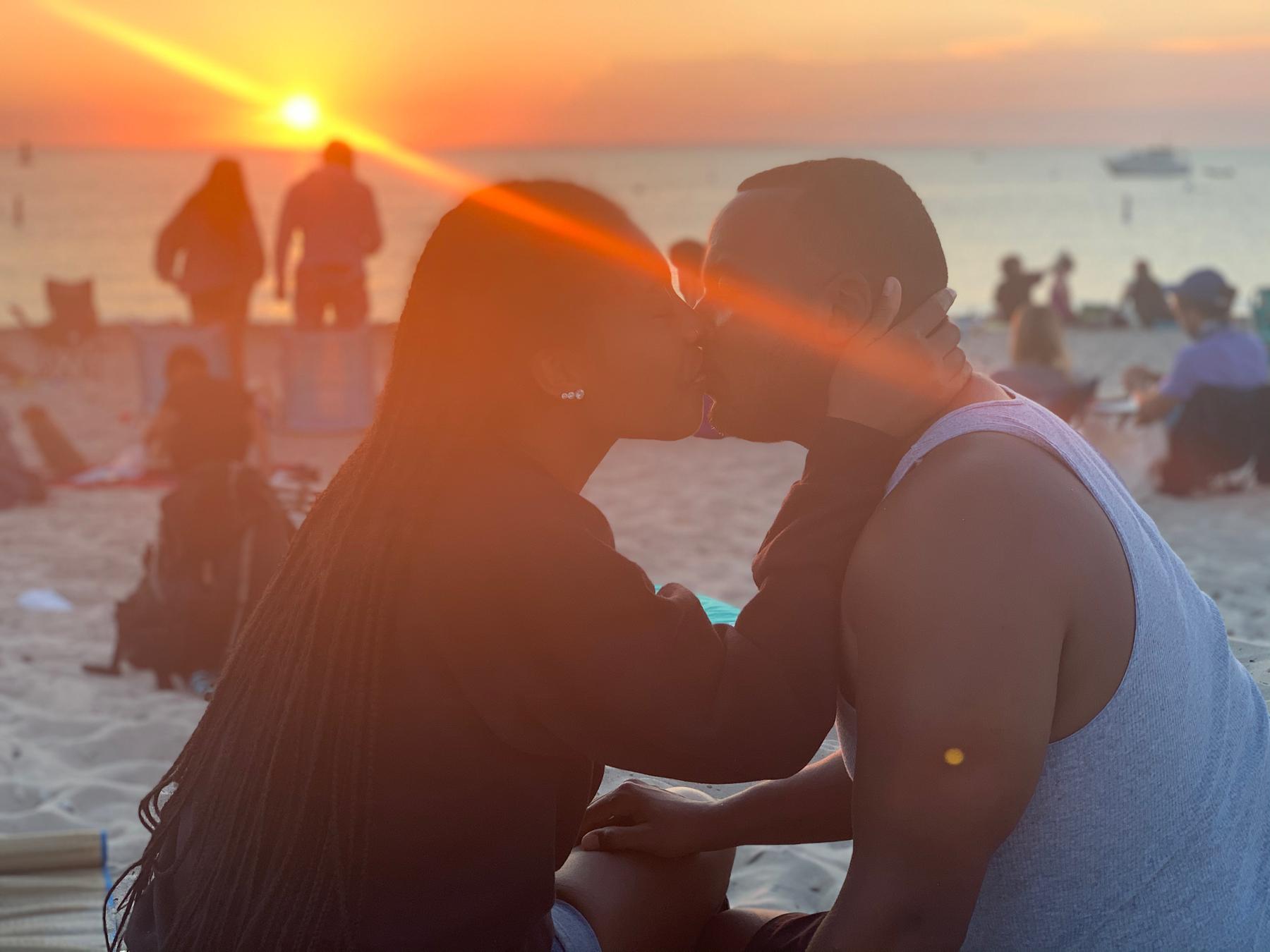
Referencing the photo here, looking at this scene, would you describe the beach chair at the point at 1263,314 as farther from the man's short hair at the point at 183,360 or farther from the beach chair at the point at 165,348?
the man's short hair at the point at 183,360

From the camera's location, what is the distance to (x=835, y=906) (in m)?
1.72

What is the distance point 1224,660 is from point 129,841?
3.13 meters

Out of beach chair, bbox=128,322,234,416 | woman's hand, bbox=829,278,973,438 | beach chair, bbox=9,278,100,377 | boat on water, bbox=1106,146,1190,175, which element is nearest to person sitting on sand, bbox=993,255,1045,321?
→ beach chair, bbox=128,322,234,416

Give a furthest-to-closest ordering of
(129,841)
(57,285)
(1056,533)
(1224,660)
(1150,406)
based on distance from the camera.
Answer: (57,285), (1150,406), (129,841), (1224,660), (1056,533)

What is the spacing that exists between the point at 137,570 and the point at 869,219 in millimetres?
6091

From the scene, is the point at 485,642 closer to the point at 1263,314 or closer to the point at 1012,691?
the point at 1012,691

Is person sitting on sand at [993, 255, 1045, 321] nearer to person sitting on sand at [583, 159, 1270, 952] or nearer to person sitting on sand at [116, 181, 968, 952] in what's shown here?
person sitting on sand at [583, 159, 1270, 952]

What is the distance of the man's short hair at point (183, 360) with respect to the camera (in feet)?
29.6

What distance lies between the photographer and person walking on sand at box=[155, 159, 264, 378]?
1091cm

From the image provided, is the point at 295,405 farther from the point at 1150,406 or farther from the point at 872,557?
the point at 872,557

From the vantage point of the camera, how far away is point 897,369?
1886 millimetres

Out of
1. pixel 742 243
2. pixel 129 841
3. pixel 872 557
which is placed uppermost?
pixel 742 243

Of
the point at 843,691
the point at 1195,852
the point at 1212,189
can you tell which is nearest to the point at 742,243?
the point at 843,691

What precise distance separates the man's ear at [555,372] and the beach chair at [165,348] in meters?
8.90
